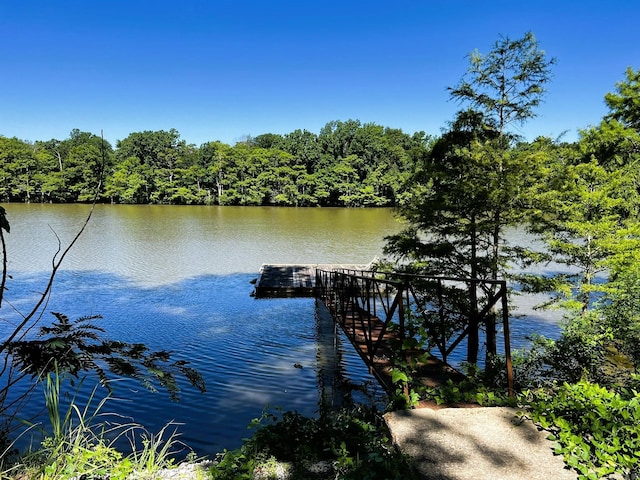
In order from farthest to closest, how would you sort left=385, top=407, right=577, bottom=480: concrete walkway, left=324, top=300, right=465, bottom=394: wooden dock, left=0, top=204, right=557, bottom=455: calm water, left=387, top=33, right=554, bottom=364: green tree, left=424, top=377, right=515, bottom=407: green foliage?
left=387, top=33, right=554, bottom=364: green tree → left=0, top=204, right=557, bottom=455: calm water → left=324, top=300, right=465, bottom=394: wooden dock → left=424, top=377, right=515, bottom=407: green foliage → left=385, top=407, right=577, bottom=480: concrete walkway

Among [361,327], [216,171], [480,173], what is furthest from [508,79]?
[216,171]

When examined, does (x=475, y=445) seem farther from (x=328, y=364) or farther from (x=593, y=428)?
(x=328, y=364)

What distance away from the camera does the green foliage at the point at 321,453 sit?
2.42 meters

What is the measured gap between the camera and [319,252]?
2350 cm

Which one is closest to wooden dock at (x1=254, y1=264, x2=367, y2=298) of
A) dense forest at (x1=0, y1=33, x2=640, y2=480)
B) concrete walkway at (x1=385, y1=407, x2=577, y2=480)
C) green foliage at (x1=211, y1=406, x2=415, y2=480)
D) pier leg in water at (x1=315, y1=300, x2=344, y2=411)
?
pier leg in water at (x1=315, y1=300, x2=344, y2=411)

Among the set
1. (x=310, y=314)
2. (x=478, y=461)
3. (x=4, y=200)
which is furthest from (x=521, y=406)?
(x=4, y=200)

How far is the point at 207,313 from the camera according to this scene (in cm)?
1238

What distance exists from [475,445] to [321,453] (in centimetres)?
114

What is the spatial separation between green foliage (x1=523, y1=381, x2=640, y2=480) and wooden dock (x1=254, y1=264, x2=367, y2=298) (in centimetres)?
1231

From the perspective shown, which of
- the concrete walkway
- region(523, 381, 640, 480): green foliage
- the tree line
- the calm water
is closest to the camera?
region(523, 381, 640, 480): green foliage

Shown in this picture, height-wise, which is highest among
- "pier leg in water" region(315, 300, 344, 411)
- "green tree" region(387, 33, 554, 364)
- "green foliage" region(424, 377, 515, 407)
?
"green tree" region(387, 33, 554, 364)

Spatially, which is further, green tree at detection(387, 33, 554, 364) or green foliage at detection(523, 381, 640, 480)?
green tree at detection(387, 33, 554, 364)

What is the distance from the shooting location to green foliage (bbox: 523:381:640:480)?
7.24 feet

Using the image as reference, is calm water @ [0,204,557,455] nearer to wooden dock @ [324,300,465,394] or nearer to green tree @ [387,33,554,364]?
wooden dock @ [324,300,465,394]
